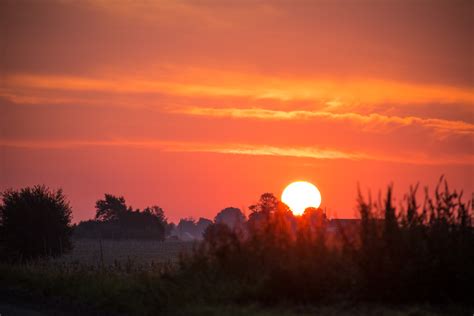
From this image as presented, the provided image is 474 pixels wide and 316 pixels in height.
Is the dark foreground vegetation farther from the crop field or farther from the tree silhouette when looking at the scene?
the tree silhouette

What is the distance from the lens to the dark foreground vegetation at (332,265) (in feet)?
56.1

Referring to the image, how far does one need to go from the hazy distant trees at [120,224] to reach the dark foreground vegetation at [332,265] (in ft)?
283

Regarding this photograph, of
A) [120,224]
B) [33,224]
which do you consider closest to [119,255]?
[33,224]

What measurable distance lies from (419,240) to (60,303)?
41.1ft

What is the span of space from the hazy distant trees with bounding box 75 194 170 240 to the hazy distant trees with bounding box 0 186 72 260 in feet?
162

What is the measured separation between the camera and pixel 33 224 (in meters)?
50.7

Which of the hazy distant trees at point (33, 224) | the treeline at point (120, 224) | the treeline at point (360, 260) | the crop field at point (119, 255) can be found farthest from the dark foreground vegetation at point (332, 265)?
the treeline at point (120, 224)

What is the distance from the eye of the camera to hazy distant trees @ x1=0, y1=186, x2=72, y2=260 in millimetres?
49719

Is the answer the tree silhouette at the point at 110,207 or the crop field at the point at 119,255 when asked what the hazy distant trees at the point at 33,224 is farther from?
the tree silhouette at the point at 110,207

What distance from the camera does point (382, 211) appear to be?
18.0m

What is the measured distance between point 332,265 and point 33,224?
3807 cm

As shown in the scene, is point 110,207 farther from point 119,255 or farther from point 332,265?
point 332,265

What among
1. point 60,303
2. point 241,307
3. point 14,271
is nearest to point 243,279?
point 241,307

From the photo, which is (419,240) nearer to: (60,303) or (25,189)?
(60,303)
